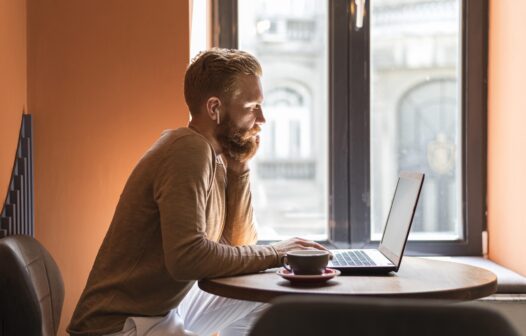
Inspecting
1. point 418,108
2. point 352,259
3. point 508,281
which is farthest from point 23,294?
point 418,108

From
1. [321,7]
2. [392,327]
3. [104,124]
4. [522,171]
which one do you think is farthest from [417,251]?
[392,327]

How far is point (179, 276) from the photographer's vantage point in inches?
66.4

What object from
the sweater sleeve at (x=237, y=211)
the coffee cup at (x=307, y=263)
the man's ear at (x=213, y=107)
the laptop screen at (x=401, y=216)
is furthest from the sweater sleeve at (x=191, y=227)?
the sweater sleeve at (x=237, y=211)

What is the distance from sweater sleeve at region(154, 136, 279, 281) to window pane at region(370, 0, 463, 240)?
1500 millimetres

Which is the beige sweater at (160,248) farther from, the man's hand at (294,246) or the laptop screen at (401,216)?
the laptop screen at (401,216)

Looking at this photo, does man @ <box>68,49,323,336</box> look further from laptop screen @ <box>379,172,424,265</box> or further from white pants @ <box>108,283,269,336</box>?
laptop screen @ <box>379,172,424,265</box>

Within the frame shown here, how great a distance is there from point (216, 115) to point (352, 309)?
1.17 meters

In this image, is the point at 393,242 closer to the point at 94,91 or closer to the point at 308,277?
the point at 308,277

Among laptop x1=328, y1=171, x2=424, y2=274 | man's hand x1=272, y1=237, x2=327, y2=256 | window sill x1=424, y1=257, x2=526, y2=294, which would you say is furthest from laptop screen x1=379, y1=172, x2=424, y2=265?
window sill x1=424, y1=257, x2=526, y2=294

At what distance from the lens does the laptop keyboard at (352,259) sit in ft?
6.00

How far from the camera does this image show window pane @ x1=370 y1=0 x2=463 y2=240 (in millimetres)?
3168

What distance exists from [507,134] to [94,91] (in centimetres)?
165

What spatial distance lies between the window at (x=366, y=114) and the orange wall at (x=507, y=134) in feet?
0.20

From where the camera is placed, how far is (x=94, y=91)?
2719mm
